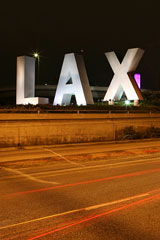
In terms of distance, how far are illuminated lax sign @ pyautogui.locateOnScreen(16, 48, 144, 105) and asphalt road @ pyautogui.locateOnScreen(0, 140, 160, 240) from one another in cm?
2516

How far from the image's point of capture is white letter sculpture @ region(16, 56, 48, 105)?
38312mm

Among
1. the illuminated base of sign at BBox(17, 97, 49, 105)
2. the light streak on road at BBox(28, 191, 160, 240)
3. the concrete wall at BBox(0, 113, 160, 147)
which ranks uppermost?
the illuminated base of sign at BBox(17, 97, 49, 105)

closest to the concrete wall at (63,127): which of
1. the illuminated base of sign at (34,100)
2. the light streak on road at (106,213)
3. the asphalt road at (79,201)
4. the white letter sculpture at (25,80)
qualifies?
the asphalt road at (79,201)

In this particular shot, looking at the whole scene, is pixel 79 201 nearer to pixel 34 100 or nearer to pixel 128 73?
pixel 34 100

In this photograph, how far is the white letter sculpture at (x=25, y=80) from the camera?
3831cm

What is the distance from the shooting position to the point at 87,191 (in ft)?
28.5

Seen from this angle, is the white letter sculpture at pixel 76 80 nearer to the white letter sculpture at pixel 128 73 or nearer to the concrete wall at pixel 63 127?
the white letter sculpture at pixel 128 73

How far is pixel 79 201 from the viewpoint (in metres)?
7.61

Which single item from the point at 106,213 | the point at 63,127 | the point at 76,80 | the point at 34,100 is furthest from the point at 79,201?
the point at 76,80

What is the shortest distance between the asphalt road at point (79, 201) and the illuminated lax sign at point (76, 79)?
82.5 ft

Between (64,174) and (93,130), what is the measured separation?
48.7 feet

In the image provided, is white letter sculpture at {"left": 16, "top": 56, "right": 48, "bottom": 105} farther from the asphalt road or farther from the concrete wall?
the asphalt road

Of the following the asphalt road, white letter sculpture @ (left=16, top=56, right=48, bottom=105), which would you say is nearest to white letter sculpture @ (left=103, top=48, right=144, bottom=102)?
white letter sculpture @ (left=16, top=56, right=48, bottom=105)

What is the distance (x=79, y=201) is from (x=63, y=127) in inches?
658
